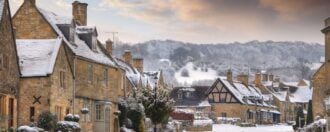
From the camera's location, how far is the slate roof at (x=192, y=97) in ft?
356

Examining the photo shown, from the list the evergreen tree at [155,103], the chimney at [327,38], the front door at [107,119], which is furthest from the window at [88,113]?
the chimney at [327,38]

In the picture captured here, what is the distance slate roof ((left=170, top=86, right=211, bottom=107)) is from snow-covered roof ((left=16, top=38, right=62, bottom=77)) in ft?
212

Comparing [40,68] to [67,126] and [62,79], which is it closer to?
[62,79]

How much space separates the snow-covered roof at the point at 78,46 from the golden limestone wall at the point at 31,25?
39cm

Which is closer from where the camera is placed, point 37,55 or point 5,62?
point 5,62

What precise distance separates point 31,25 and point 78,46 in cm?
409

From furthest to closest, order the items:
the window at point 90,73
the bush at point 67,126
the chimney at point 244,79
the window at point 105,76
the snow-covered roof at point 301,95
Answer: the snow-covered roof at point 301,95, the chimney at point 244,79, the window at point 105,76, the window at point 90,73, the bush at point 67,126

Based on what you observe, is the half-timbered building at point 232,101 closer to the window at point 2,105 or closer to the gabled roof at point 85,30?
the gabled roof at point 85,30

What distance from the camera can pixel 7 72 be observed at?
39719 mm

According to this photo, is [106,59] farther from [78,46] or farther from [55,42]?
[55,42]

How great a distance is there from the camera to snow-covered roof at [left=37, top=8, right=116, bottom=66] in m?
48.7

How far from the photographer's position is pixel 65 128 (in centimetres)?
4247

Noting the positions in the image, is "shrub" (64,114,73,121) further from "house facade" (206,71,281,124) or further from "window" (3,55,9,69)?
"house facade" (206,71,281,124)

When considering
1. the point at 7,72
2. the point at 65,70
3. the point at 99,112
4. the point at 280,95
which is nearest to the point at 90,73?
the point at 99,112
